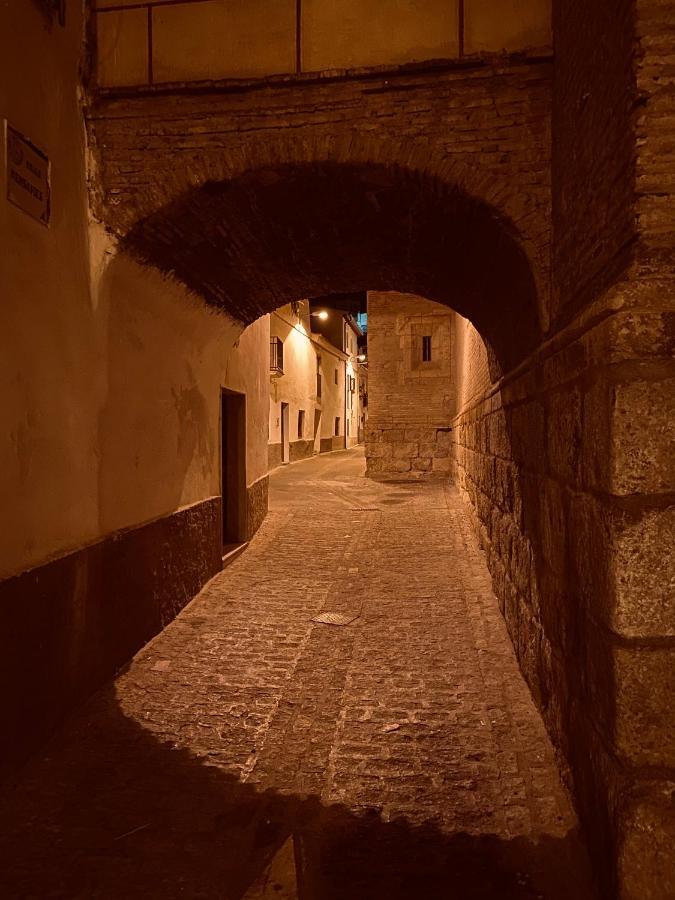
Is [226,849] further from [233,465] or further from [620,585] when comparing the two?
[233,465]

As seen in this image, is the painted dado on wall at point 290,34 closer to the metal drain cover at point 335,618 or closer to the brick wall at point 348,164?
the brick wall at point 348,164

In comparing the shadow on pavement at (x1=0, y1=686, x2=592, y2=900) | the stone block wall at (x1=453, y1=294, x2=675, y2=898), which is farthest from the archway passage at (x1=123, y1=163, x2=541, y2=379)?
the shadow on pavement at (x1=0, y1=686, x2=592, y2=900)

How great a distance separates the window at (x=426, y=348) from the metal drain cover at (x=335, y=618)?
38.0ft

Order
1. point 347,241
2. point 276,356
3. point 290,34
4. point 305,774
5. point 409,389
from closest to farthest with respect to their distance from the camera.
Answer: point 305,774, point 290,34, point 347,241, point 409,389, point 276,356

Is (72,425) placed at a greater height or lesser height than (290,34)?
lesser

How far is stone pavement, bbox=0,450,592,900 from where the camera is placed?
7.54 feet

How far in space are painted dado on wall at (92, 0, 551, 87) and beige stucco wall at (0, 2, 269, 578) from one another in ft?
A: 1.15

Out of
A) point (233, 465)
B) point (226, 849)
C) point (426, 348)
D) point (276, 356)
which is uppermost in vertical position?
point (276, 356)

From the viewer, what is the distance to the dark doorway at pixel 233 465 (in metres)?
7.75

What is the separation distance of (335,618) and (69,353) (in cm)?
313

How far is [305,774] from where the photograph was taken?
2.92 m

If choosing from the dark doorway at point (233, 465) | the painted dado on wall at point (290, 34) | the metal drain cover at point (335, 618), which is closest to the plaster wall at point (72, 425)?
the painted dado on wall at point (290, 34)

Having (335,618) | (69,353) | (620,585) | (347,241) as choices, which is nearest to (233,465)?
(335,618)

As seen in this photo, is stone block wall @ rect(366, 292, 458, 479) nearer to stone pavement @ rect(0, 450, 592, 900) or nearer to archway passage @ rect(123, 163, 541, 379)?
archway passage @ rect(123, 163, 541, 379)
